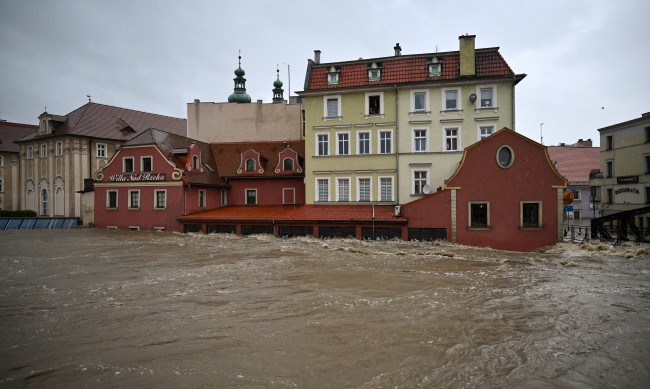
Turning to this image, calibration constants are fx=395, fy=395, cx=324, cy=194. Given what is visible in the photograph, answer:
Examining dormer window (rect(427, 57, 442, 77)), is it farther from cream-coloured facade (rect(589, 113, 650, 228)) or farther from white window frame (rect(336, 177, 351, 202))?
cream-coloured facade (rect(589, 113, 650, 228))

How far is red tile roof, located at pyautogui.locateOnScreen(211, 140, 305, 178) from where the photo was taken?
1384 inches

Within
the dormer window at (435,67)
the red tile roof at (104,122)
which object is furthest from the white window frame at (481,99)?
the red tile roof at (104,122)

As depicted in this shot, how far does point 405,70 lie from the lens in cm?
3025

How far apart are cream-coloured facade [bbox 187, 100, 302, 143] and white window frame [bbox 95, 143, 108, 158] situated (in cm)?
1219

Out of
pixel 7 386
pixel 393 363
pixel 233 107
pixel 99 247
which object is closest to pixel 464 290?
pixel 393 363

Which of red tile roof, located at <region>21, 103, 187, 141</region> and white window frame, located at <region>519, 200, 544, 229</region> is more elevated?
red tile roof, located at <region>21, 103, 187, 141</region>

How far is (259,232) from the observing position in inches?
1142

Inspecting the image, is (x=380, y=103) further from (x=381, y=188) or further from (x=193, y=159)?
(x=193, y=159)

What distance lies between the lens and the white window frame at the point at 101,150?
45.0 meters

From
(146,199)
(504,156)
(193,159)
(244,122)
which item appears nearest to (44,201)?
(146,199)

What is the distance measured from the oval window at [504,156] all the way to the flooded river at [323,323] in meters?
7.29

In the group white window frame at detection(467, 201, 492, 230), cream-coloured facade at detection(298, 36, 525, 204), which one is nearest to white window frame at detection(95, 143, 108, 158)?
cream-coloured facade at detection(298, 36, 525, 204)

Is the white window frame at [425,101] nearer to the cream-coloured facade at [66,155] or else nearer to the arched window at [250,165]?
the arched window at [250,165]

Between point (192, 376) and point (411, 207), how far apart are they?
20.5 meters
